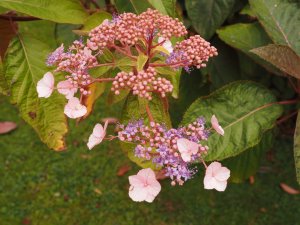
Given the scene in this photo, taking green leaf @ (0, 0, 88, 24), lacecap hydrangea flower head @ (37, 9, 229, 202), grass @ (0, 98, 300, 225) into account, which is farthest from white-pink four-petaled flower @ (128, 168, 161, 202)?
grass @ (0, 98, 300, 225)

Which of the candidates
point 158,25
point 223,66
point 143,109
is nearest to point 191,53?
point 158,25

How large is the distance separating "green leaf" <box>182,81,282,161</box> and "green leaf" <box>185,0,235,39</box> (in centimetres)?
26

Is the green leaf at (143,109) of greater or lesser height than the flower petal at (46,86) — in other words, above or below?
below

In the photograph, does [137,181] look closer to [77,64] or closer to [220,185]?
[220,185]

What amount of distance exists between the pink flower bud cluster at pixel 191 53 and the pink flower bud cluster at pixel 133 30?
0.04 metres

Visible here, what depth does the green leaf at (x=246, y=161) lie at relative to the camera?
1.82 metres

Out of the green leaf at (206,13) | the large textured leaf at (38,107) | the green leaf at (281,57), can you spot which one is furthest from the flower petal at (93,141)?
the green leaf at (206,13)

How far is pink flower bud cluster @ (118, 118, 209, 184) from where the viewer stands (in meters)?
0.95

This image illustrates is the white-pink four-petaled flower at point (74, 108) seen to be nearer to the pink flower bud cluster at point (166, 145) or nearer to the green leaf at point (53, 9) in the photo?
the pink flower bud cluster at point (166, 145)

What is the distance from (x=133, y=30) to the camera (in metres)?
1.06

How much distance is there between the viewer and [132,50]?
4.07ft

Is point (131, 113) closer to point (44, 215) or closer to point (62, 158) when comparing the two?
point (44, 215)

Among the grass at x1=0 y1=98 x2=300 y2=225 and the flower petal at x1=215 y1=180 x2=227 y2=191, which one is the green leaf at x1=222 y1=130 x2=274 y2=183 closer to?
A: the grass at x1=0 y1=98 x2=300 y2=225

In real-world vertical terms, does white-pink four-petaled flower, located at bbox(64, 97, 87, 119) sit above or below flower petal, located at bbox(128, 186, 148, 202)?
above
